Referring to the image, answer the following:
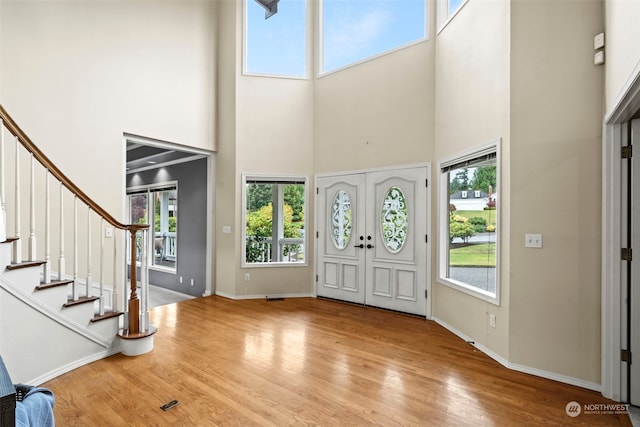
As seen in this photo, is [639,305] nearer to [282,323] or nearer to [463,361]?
[463,361]

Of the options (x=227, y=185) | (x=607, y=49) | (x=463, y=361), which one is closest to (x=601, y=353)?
(x=463, y=361)

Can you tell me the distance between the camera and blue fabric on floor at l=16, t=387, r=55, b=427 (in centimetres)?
129

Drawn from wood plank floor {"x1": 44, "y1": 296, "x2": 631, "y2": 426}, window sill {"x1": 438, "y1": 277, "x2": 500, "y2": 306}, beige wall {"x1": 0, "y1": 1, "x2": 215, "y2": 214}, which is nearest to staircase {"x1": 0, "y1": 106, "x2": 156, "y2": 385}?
wood plank floor {"x1": 44, "y1": 296, "x2": 631, "y2": 426}

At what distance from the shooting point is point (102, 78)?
12.7 ft

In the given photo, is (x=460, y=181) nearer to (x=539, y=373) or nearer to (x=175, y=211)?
(x=539, y=373)

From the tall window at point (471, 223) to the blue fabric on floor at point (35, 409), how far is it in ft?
10.9

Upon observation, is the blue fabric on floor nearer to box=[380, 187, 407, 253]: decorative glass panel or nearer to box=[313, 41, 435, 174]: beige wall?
box=[380, 187, 407, 253]: decorative glass panel

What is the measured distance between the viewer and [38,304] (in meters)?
2.49

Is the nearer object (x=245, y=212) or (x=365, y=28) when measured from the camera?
(x=365, y=28)

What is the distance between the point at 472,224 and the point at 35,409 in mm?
3844

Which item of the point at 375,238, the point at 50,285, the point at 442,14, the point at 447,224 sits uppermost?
the point at 442,14

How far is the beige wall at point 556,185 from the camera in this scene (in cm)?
254

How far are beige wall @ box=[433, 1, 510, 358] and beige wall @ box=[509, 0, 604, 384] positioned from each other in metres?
0.10

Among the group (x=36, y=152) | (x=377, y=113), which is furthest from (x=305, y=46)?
(x=36, y=152)
